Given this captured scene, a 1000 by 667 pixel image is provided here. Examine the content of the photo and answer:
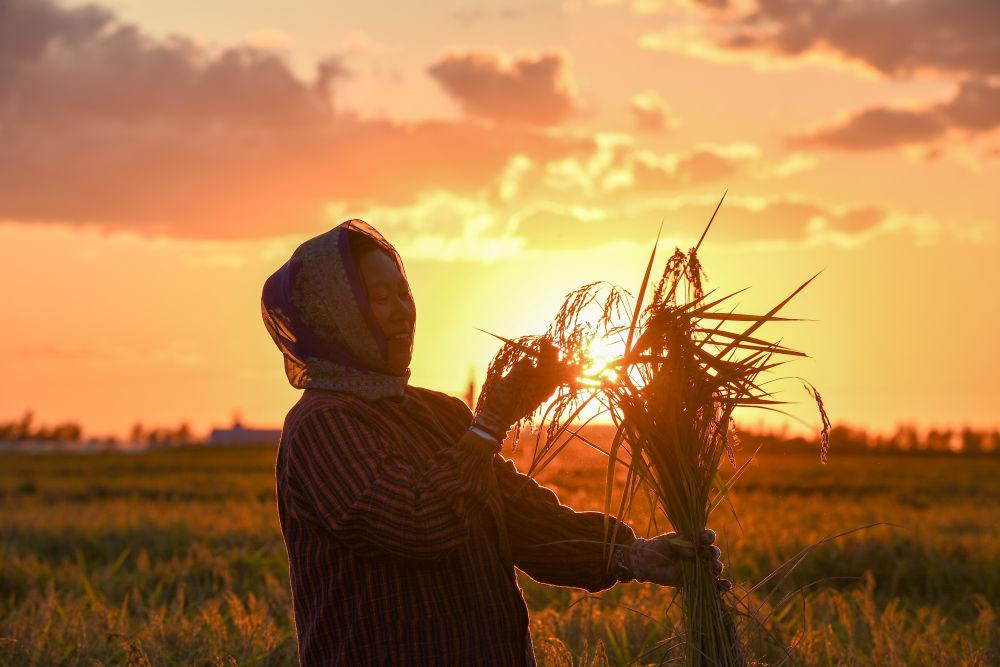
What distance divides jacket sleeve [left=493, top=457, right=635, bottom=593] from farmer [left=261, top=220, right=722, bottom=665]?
99 millimetres

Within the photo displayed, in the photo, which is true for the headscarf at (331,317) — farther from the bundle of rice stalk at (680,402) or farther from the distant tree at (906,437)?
the distant tree at (906,437)

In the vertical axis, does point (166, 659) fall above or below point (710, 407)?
below

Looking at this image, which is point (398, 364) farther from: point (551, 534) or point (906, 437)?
point (906, 437)

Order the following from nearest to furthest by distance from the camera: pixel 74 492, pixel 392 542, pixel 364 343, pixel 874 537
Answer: pixel 392 542 < pixel 364 343 < pixel 874 537 < pixel 74 492

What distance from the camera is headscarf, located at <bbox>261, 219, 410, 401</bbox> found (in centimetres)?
294

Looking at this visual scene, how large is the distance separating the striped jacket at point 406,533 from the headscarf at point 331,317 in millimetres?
67

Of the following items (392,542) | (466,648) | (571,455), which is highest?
(571,455)

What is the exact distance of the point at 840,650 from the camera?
4.73 meters

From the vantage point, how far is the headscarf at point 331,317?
2943 mm

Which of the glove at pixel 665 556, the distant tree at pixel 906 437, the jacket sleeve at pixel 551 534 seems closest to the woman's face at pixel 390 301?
the jacket sleeve at pixel 551 534

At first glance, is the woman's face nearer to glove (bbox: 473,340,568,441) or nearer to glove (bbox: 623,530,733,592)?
glove (bbox: 473,340,568,441)

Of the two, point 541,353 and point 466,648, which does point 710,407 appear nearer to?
point 541,353

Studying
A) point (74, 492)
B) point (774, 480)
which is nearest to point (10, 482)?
point (74, 492)

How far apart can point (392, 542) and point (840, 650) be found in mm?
2737
